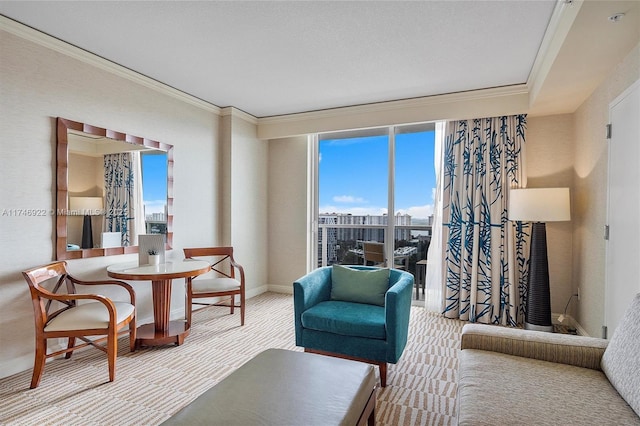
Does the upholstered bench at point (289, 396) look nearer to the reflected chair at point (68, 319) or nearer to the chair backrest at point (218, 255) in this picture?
the reflected chair at point (68, 319)

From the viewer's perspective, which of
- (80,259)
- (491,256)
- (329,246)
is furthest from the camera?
(329,246)

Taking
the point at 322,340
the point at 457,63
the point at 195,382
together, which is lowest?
the point at 195,382

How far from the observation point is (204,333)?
3.35m

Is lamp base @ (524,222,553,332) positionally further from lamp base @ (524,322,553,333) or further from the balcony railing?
the balcony railing

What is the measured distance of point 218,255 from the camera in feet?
13.2

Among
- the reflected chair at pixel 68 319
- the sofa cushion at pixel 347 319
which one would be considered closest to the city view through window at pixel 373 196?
the sofa cushion at pixel 347 319

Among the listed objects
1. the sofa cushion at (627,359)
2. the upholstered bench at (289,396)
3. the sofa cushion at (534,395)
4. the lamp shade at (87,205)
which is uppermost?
the lamp shade at (87,205)

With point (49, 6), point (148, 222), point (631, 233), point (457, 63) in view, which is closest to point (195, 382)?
point (148, 222)

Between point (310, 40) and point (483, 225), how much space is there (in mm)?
2763

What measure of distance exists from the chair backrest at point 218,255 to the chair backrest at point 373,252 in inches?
73.0

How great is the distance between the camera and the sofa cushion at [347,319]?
2.34 meters

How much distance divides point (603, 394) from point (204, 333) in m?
3.11

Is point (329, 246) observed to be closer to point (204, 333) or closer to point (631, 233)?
point (204, 333)

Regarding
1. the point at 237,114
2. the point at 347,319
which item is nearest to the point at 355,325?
the point at 347,319
